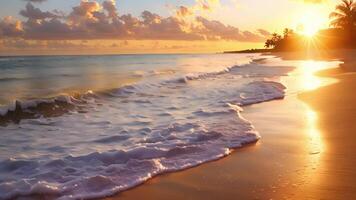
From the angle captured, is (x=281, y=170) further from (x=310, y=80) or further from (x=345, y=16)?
(x=345, y=16)

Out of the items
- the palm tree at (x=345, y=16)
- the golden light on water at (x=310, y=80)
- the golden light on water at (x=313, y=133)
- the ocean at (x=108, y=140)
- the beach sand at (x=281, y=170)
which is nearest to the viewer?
the beach sand at (x=281, y=170)

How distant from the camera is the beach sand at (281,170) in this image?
4.88 m

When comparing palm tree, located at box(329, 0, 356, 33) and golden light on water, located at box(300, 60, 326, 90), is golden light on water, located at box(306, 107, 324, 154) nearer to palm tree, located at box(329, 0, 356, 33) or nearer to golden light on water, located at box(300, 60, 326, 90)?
golden light on water, located at box(300, 60, 326, 90)

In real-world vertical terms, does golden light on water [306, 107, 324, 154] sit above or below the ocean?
above

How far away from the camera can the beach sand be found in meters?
4.88

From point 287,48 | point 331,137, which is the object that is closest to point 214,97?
point 331,137

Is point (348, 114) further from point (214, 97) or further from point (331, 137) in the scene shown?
point (214, 97)

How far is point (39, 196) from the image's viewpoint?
504cm

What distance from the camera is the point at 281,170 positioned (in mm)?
5672

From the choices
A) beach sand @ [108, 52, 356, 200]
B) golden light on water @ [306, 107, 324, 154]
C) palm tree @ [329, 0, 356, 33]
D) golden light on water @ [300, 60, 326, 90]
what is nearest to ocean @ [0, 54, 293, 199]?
beach sand @ [108, 52, 356, 200]

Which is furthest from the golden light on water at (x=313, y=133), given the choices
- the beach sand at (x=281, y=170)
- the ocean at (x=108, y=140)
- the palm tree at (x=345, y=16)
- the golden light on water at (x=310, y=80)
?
the palm tree at (x=345, y=16)

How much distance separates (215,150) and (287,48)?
10158cm

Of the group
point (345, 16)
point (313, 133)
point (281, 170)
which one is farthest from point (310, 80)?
point (345, 16)

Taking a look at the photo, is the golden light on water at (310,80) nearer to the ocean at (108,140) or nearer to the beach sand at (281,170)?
the ocean at (108,140)
